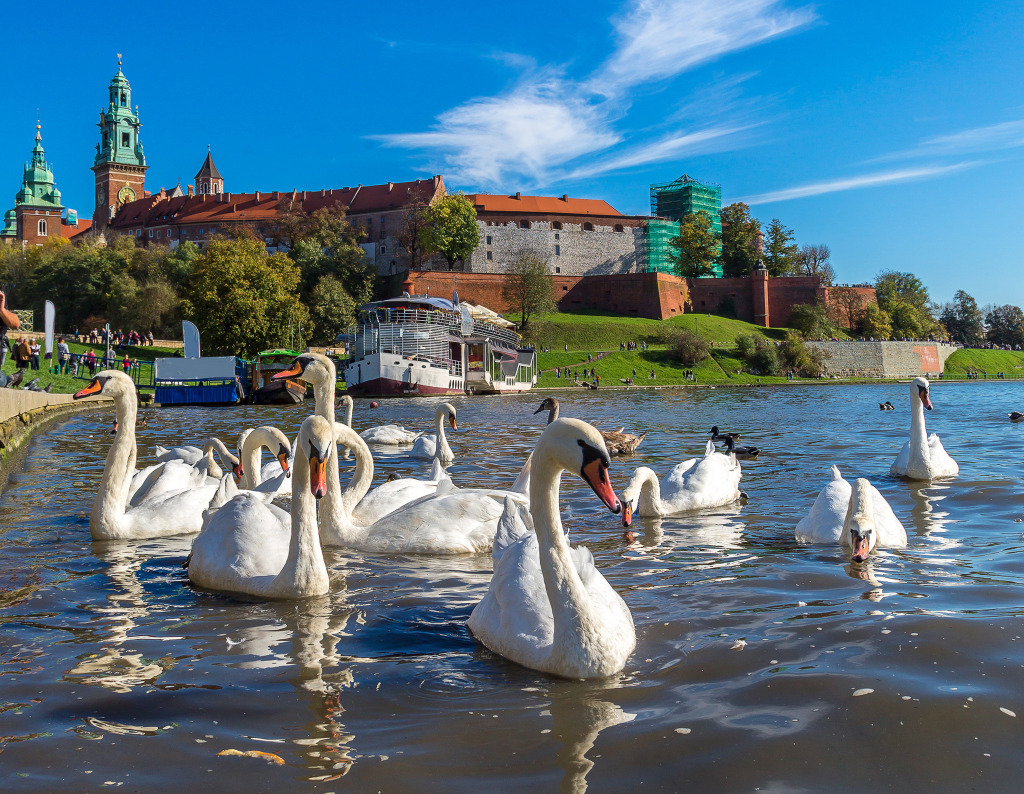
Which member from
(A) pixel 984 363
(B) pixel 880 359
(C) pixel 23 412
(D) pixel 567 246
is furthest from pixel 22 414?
(A) pixel 984 363

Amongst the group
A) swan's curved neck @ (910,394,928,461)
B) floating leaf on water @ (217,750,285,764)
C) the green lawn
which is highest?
the green lawn

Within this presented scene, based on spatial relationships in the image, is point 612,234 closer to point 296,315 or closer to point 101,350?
point 296,315

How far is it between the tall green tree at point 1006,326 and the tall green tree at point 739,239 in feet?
155

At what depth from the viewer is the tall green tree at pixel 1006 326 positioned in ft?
397

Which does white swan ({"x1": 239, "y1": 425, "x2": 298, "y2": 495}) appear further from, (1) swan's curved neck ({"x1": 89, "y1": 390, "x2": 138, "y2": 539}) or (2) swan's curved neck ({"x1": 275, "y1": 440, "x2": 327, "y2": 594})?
(2) swan's curved neck ({"x1": 275, "y1": 440, "x2": 327, "y2": 594})

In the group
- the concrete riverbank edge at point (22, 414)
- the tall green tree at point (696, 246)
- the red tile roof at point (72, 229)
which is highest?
the red tile roof at point (72, 229)

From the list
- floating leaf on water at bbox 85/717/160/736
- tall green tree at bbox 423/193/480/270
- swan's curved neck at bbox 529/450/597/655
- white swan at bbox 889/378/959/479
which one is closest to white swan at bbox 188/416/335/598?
swan's curved neck at bbox 529/450/597/655

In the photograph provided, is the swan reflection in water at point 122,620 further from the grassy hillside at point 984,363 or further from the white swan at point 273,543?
the grassy hillside at point 984,363

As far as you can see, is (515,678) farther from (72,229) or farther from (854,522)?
(72,229)

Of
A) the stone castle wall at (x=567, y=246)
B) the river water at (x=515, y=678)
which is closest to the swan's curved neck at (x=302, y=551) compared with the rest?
the river water at (x=515, y=678)

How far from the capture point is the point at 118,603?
216 inches

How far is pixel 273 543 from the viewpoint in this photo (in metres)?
5.78

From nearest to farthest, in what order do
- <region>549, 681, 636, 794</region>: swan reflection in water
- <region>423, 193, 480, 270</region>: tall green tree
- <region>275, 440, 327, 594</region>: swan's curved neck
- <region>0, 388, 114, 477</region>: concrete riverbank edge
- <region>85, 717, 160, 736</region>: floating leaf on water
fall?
<region>549, 681, 636, 794</region>: swan reflection in water
<region>85, 717, 160, 736</region>: floating leaf on water
<region>275, 440, 327, 594</region>: swan's curved neck
<region>0, 388, 114, 477</region>: concrete riverbank edge
<region>423, 193, 480, 270</region>: tall green tree

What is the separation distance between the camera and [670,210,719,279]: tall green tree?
10044 cm
